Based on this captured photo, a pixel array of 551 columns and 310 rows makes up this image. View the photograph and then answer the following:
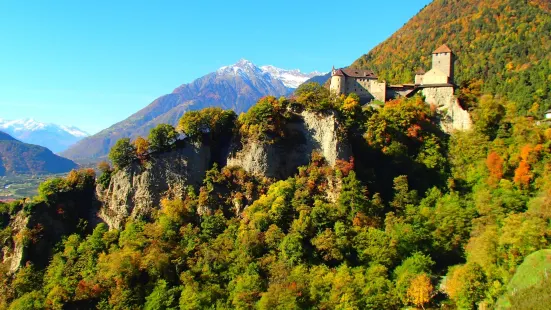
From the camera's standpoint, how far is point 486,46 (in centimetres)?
11019

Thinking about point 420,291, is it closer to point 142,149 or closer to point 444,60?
point 142,149

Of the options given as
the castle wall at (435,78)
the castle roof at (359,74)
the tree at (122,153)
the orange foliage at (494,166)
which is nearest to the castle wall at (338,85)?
the castle roof at (359,74)

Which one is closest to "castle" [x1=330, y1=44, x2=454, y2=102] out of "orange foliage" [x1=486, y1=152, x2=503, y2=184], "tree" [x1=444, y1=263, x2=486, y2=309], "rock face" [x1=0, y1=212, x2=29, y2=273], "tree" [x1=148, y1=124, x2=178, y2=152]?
"orange foliage" [x1=486, y1=152, x2=503, y2=184]

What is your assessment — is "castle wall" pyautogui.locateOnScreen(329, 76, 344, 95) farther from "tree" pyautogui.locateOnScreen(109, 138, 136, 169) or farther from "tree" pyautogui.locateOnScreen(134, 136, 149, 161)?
"tree" pyautogui.locateOnScreen(109, 138, 136, 169)

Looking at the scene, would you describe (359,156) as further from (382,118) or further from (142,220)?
(142,220)

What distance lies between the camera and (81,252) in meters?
50.5

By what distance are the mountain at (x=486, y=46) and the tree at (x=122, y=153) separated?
165 feet

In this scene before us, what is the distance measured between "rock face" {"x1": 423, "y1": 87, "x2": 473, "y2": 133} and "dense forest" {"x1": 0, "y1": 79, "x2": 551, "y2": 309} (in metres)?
1.43

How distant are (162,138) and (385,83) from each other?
3300 cm

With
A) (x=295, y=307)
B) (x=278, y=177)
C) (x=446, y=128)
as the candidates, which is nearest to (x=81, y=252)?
(x=278, y=177)

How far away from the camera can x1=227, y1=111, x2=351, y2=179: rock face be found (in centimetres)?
5209

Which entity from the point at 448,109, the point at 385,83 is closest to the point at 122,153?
the point at 385,83

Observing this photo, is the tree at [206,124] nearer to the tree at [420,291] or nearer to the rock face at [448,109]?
the rock face at [448,109]

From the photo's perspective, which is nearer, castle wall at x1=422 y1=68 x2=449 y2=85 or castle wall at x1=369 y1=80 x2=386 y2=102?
castle wall at x1=422 y1=68 x2=449 y2=85
